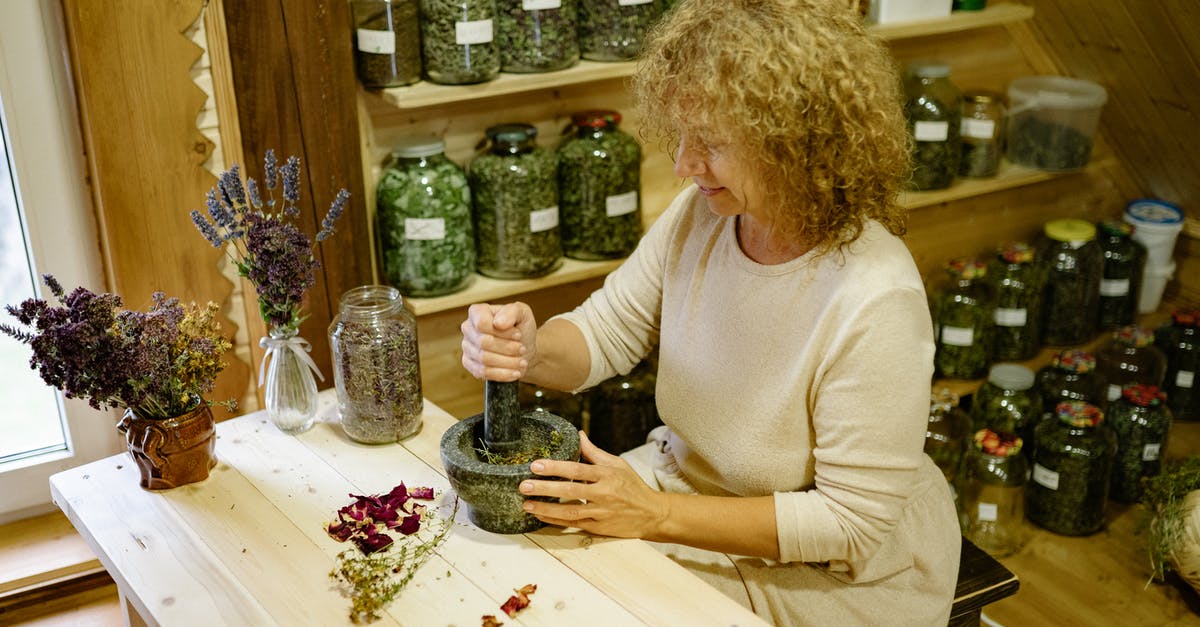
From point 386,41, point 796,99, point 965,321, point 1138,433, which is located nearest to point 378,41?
point 386,41

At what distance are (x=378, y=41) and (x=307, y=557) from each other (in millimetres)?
973

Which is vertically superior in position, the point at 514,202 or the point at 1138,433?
the point at 514,202

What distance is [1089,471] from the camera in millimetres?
2637

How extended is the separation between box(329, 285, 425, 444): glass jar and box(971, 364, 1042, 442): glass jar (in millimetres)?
1622

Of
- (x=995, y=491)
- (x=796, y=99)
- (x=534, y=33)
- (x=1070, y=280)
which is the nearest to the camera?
(x=796, y=99)

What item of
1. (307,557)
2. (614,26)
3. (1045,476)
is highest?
(614,26)

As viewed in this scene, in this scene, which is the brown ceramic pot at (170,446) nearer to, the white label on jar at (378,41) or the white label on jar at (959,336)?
the white label on jar at (378,41)

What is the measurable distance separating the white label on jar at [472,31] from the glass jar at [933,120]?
1.11 meters

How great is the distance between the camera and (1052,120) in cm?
285

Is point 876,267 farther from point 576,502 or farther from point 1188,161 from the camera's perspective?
point 1188,161

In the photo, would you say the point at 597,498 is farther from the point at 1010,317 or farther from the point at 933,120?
the point at 1010,317

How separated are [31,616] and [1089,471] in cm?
228

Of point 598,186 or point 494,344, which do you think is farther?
point 598,186

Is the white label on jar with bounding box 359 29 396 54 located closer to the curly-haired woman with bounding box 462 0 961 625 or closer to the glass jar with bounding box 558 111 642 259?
the glass jar with bounding box 558 111 642 259
